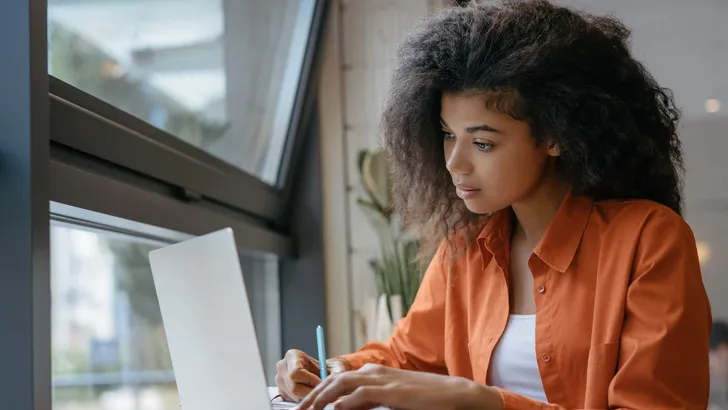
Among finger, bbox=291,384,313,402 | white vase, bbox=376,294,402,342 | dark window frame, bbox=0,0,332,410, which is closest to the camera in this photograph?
Result: dark window frame, bbox=0,0,332,410

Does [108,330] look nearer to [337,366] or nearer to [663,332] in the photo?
[337,366]

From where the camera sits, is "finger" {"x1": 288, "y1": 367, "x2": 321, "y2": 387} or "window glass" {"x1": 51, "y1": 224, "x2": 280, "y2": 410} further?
"window glass" {"x1": 51, "y1": 224, "x2": 280, "y2": 410}

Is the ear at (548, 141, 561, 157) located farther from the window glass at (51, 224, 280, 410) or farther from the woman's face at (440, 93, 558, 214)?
the window glass at (51, 224, 280, 410)

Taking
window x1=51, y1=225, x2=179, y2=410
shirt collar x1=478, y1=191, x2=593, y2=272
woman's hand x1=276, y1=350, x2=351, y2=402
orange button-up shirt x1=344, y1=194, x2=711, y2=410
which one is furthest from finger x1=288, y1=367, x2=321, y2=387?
window x1=51, y1=225, x2=179, y2=410

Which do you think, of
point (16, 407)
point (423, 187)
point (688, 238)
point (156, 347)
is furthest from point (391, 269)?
point (16, 407)

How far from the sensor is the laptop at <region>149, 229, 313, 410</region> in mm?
916

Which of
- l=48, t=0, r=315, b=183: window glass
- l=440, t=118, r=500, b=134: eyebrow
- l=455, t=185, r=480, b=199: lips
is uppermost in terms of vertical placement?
l=48, t=0, r=315, b=183: window glass

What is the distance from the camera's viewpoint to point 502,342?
147 cm

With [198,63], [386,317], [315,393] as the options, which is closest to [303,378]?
[315,393]

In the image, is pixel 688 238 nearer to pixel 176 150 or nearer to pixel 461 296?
pixel 461 296

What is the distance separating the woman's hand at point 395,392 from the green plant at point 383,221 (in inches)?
71.5

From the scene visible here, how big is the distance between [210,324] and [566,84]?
2.37 ft

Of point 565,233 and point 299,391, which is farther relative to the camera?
point 565,233

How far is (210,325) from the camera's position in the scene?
3.14 feet
